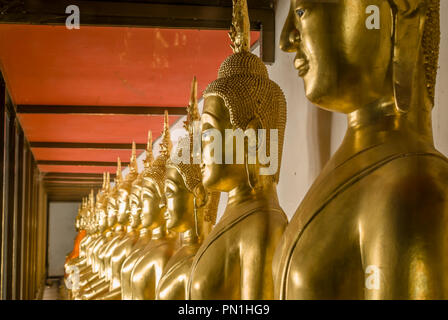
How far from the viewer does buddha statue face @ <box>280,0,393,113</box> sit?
0.93 metres

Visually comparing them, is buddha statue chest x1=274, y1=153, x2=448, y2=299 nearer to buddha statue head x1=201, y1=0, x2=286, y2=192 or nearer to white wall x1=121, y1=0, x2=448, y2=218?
buddha statue head x1=201, y1=0, x2=286, y2=192

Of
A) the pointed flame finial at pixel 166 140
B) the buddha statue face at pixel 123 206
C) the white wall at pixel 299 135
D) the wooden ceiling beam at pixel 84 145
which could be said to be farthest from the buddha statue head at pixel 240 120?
the wooden ceiling beam at pixel 84 145

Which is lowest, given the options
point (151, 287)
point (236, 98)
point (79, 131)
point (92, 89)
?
point (151, 287)

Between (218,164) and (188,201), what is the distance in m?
0.52

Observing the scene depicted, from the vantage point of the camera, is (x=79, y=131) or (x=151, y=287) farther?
(x=79, y=131)

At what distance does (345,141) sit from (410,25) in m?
0.20

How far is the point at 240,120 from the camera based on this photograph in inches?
57.6

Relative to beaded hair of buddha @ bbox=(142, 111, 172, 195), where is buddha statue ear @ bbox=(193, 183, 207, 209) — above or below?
below

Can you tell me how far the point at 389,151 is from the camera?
34.8 inches

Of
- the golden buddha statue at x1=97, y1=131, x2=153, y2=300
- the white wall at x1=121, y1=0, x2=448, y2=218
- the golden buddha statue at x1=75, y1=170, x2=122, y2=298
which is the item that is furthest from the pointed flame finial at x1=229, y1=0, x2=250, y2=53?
the golden buddha statue at x1=75, y1=170, x2=122, y2=298

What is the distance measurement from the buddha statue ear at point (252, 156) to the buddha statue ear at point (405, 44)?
0.58m

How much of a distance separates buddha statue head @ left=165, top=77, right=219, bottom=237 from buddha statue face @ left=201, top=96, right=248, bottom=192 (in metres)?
0.39
